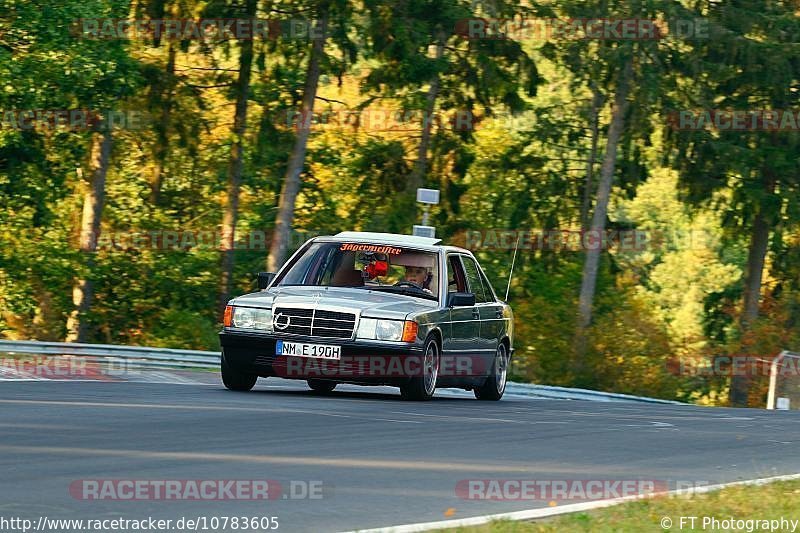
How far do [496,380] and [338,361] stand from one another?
3.66 m

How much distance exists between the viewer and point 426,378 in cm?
1616

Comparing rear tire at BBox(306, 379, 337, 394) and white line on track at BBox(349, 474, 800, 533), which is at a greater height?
white line on track at BBox(349, 474, 800, 533)

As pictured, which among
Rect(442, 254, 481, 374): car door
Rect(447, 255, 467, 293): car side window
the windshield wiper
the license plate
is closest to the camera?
the license plate

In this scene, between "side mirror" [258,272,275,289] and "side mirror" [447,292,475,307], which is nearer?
"side mirror" [258,272,275,289]

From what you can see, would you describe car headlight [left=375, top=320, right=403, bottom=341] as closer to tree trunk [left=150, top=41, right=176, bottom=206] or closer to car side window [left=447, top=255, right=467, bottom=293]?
car side window [left=447, top=255, right=467, bottom=293]

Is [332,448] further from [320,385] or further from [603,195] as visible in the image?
[603,195]

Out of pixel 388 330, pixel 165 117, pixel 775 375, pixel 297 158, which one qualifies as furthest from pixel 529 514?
pixel 165 117

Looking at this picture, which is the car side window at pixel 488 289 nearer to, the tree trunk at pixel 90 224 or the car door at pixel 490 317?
the car door at pixel 490 317

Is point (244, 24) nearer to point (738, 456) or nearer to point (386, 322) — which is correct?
point (386, 322)

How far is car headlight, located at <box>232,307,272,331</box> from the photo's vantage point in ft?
51.3

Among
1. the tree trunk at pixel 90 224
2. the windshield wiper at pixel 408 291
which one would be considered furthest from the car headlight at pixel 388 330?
the tree trunk at pixel 90 224

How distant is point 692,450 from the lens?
1248cm

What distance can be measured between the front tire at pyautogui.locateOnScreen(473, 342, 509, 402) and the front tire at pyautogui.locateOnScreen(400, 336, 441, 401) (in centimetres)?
207

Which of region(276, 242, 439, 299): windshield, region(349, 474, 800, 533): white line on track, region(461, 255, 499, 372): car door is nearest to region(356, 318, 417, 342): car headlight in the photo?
region(276, 242, 439, 299): windshield
